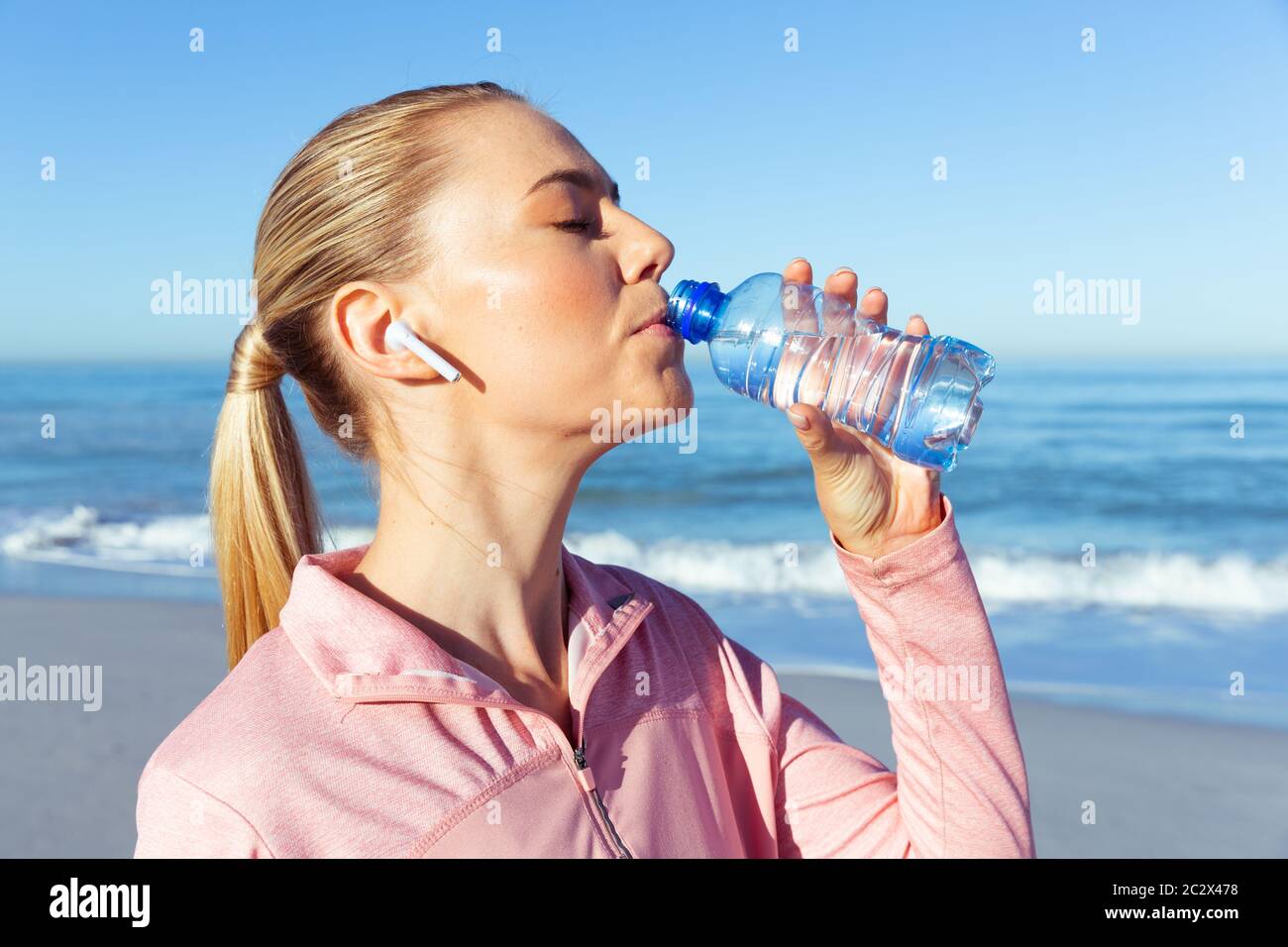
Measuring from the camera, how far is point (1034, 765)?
5840 millimetres

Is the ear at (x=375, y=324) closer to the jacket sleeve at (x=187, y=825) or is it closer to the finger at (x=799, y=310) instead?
the jacket sleeve at (x=187, y=825)

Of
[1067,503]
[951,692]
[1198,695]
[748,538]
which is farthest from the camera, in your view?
[1067,503]

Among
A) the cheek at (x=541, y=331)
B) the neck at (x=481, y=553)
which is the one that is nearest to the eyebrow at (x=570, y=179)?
the cheek at (x=541, y=331)

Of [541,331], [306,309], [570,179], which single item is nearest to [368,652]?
[541,331]

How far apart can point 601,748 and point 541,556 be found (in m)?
0.37

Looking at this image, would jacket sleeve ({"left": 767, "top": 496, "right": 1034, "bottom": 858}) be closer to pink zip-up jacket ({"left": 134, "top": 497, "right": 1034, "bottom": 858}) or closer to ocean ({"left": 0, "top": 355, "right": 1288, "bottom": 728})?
pink zip-up jacket ({"left": 134, "top": 497, "right": 1034, "bottom": 858})

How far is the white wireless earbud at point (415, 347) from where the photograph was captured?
1895 mm

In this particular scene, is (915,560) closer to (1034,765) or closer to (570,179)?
(570,179)

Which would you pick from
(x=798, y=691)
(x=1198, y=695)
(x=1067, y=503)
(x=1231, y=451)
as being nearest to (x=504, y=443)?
(x=798, y=691)

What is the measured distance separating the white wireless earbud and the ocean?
0.53 metres
